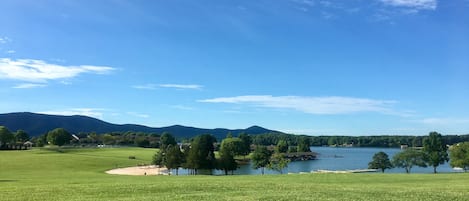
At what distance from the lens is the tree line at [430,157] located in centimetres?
8612

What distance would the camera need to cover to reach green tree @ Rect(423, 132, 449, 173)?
91.1 metres

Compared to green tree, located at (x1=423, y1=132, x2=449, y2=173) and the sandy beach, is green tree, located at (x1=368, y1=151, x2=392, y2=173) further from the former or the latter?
the sandy beach

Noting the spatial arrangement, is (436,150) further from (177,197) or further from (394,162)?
(177,197)

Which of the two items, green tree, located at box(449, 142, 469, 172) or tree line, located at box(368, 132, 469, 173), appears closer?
green tree, located at box(449, 142, 469, 172)

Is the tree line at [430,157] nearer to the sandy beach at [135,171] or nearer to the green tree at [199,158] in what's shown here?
the green tree at [199,158]

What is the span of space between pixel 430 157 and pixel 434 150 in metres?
4.07

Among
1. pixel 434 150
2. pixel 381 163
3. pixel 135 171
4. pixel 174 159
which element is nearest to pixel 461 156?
pixel 434 150

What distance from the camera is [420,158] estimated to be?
93.4 meters

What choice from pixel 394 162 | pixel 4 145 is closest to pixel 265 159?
pixel 394 162

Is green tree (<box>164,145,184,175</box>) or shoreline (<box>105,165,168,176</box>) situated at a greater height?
green tree (<box>164,145,184,175</box>)

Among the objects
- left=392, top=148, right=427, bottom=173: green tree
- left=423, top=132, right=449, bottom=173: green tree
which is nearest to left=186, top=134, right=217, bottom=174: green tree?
left=392, top=148, right=427, bottom=173: green tree

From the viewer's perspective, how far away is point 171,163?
90.2m

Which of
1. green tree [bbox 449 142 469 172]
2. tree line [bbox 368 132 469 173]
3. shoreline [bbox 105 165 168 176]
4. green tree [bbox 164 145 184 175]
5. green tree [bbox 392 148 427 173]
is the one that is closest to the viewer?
shoreline [bbox 105 165 168 176]

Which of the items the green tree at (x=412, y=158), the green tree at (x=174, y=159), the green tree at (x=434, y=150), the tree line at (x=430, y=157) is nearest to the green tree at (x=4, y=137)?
the green tree at (x=174, y=159)
